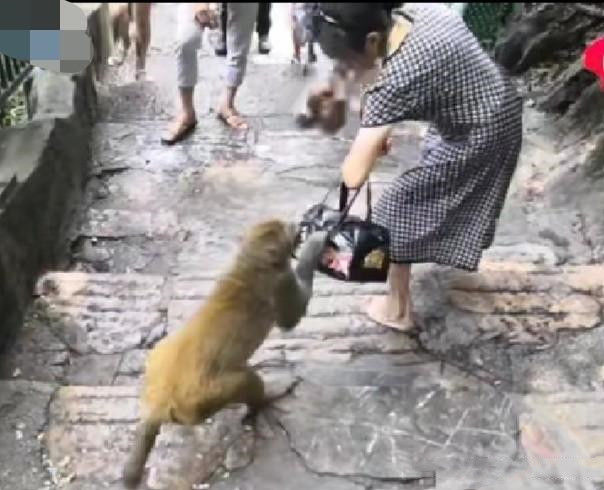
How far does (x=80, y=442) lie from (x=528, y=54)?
5589 mm

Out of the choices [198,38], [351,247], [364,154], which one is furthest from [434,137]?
[198,38]

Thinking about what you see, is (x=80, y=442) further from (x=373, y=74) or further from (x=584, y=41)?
(x=584, y=41)

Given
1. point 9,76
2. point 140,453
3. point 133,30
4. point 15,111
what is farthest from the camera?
point 133,30

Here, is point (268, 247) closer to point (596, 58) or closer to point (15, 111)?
point (596, 58)

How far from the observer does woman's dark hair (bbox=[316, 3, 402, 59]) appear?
15.8 ft

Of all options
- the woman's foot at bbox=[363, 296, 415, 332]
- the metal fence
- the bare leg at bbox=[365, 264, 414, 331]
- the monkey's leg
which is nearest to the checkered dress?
the bare leg at bbox=[365, 264, 414, 331]

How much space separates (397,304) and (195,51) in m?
2.83

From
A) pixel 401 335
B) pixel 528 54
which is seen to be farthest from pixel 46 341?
pixel 528 54

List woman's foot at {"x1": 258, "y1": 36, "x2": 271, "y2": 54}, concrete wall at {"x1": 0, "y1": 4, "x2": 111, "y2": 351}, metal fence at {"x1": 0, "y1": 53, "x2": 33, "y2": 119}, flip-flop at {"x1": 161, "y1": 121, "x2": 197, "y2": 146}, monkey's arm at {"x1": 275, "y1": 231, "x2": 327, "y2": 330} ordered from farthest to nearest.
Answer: woman's foot at {"x1": 258, "y1": 36, "x2": 271, "y2": 54} → flip-flop at {"x1": 161, "y1": 121, "x2": 197, "y2": 146} → metal fence at {"x1": 0, "y1": 53, "x2": 33, "y2": 119} → concrete wall at {"x1": 0, "y1": 4, "x2": 111, "y2": 351} → monkey's arm at {"x1": 275, "y1": 231, "x2": 327, "y2": 330}

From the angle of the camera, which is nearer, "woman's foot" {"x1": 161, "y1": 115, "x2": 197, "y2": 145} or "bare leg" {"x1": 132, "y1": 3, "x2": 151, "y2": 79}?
"woman's foot" {"x1": 161, "y1": 115, "x2": 197, "y2": 145}

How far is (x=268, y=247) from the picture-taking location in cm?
407

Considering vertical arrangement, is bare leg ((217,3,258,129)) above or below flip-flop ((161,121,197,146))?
above

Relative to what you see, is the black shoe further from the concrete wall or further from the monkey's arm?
the monkey's arm

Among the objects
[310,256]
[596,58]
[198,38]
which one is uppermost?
[596,58]
